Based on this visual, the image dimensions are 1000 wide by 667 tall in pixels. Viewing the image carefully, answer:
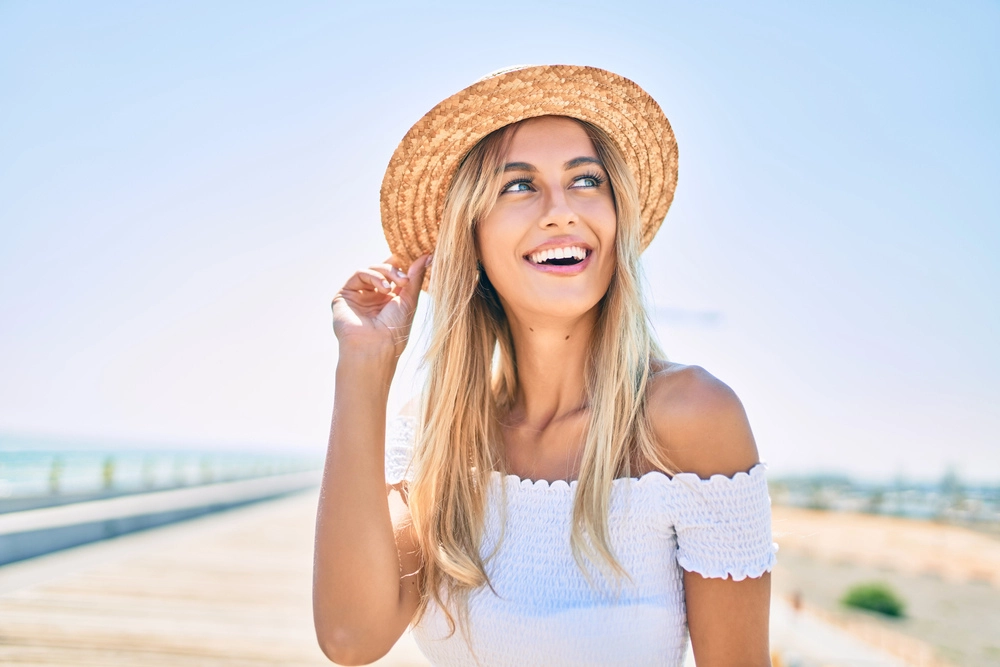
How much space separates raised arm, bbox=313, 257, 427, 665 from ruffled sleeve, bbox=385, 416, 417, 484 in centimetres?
11

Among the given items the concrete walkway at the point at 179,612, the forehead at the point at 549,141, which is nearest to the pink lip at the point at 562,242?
the forehead at the point at 549,141

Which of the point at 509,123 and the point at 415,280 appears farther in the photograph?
the point at 415,280

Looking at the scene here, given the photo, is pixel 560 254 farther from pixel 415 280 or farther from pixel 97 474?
pixel 97 474

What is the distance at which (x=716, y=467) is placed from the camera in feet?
4.82

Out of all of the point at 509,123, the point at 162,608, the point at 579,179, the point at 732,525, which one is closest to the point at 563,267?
the point at 579,179

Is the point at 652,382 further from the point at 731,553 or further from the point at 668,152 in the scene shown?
the point at 668,152

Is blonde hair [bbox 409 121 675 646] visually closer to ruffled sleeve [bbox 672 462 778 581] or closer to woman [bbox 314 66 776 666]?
woman [bbox 314 66 776 666]

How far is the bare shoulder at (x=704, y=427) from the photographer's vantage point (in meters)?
1.47

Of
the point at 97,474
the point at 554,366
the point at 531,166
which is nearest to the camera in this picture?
the point at 531,166

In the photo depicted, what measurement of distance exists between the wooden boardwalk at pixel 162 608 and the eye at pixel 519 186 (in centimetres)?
361

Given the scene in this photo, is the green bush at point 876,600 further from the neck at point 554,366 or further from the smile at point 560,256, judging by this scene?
the smile at point 560,256

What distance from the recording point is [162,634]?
4.55 metres

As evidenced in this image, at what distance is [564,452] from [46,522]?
22.4 ft

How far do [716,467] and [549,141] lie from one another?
988 mm
